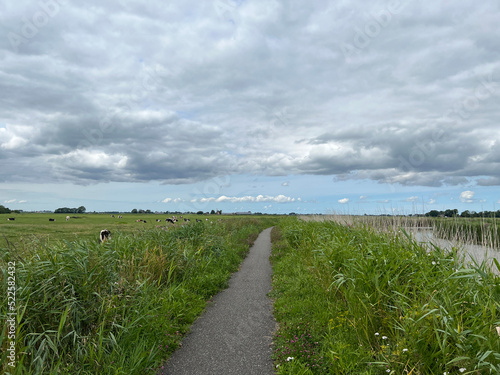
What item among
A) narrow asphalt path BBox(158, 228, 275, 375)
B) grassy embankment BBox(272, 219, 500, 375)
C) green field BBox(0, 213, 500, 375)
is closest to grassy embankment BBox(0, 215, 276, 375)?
green field BBox(0, 213, 500, 375)

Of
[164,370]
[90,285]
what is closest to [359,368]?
[164,370]

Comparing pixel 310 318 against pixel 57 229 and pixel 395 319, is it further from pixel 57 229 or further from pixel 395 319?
pixel 57 229

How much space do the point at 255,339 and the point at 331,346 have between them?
5.08 feet

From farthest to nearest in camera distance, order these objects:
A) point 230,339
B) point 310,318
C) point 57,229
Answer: point 57,229 < point 310,318 < point 230,339

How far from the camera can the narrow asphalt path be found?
4.80 m

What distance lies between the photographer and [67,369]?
377 centimetres

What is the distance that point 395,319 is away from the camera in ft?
14.0

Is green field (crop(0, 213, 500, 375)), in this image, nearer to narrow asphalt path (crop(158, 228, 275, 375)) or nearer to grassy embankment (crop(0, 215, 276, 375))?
grassy embankment (crop(0, 215, 276, 375))

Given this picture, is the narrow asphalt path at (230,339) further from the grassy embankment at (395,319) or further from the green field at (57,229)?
the green field at (57,229)

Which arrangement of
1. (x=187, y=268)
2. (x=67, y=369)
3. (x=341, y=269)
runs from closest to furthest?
(x=67, y=369)
(x=341, y=269)
(x=187, y=268)

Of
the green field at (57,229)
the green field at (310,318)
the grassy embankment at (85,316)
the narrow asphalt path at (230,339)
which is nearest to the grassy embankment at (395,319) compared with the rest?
the green field at (310,318)

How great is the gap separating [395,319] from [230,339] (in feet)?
10.2

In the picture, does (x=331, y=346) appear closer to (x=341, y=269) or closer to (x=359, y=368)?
(x=359, y=368)

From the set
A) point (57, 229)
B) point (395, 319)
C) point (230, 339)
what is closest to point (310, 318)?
point (230, 339)
